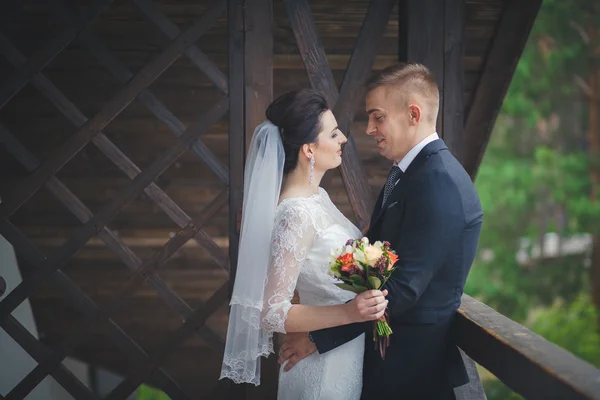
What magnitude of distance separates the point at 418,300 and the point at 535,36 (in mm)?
13038

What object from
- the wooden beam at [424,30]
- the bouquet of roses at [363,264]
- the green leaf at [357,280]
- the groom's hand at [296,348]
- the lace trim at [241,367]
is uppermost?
the wooden beam at [424,30]

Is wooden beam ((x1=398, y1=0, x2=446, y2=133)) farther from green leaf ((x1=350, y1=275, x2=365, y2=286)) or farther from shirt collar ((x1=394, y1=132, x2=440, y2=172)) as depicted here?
green leaf ((x1=350, y1=275, x2=365, y2=286))

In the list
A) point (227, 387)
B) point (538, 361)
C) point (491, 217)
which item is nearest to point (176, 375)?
point (227, 387)

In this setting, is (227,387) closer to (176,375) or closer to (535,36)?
(176,375)

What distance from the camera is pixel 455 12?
3.36 meters

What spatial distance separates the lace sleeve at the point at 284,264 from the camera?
8.70ft

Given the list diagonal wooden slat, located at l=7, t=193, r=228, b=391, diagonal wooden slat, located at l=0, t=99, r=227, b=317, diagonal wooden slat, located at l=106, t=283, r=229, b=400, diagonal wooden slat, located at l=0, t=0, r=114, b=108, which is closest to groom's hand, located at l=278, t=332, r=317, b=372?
diagonal wooden slat, located at l=106, t=283, r=229, b=400

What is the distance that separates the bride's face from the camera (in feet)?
9.48

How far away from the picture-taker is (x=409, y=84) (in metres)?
2.66

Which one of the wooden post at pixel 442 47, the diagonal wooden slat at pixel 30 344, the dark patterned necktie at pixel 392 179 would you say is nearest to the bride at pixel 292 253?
the dark patterned necktie at pixel 392 179

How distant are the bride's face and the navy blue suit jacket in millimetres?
328

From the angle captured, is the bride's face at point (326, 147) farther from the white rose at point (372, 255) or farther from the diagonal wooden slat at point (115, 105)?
the diagonal wooden slat at point (115, 105)

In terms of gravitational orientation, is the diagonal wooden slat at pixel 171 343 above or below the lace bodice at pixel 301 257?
below

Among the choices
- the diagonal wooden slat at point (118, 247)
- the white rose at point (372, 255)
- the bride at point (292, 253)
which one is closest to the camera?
the white rose at point (372, 255)
